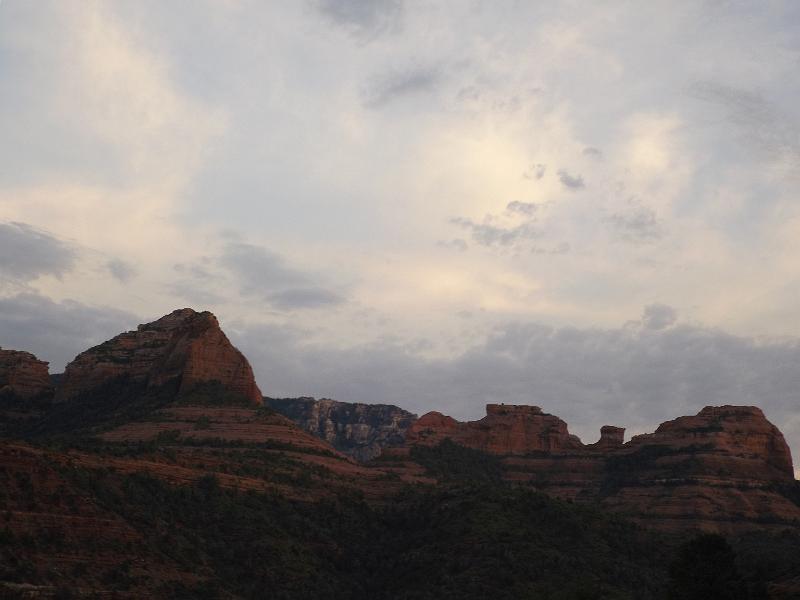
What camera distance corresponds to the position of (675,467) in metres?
171

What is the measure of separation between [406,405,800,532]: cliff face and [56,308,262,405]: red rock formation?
45.2 meters

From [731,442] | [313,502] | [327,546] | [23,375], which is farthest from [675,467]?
[23,375]

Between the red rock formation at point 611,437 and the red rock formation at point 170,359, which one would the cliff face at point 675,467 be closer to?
the red rock formation at point 611,437

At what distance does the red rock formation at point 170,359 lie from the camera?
6033 inches

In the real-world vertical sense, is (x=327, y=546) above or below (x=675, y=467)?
below

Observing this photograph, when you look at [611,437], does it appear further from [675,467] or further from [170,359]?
[170,359]

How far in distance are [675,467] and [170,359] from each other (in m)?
79.5

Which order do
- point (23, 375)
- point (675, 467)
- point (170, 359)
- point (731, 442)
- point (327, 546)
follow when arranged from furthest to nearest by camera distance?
point (23, 375) < point (731, 442) < point (675, 467) < point (170, 359) < point (327, 546)

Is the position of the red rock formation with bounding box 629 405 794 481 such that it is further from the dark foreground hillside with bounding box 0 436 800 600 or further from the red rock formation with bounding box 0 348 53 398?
the red rock formation with bounding box 0 348 53 398

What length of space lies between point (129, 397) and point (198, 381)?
15.6 metres

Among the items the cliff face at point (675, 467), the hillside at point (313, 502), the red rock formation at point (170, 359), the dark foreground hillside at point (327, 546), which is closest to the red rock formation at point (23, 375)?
the hillside at point (313, 502)

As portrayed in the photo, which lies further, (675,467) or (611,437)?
(611,437)

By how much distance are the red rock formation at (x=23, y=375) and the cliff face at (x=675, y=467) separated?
2493 inches

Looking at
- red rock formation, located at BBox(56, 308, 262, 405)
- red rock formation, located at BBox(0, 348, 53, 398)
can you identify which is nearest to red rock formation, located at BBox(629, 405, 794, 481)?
red rock formation, located at BBox(56, 308, 262, 405)
